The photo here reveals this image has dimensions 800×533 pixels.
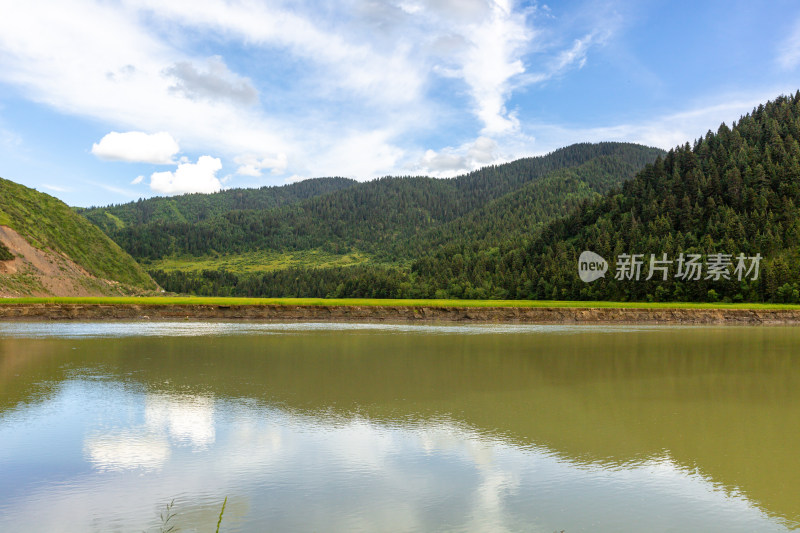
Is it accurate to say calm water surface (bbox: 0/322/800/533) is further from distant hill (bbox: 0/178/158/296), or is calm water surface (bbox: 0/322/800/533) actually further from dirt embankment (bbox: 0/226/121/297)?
distant hill (bbox: 0/178/158/296)

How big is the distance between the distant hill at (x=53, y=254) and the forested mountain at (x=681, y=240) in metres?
58.2

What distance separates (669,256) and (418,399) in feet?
310

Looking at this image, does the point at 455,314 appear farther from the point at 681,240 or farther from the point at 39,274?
the point at 39,274

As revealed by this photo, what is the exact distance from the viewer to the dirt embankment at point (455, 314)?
65.5 m

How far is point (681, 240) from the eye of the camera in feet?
350

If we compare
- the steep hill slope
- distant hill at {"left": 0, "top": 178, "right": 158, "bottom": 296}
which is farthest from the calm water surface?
distant hill at {"left": 0, "top": 178, "right": 158, "bottom": 296}

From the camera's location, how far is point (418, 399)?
58.1ft

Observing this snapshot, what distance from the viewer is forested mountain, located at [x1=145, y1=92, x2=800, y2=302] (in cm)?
9150

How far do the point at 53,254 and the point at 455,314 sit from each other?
99.5 m

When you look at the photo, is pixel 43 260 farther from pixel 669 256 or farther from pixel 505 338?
pixel 669 256

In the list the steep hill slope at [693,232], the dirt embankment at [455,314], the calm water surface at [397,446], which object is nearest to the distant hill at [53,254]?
the dirt embankment at [455,314]

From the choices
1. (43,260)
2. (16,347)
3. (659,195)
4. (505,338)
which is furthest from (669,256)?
(43,260)

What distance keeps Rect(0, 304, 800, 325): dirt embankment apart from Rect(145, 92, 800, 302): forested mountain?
2060 cm

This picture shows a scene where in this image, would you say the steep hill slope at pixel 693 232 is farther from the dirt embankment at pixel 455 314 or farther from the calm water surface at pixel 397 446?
the calm water surface at pixel 397 446
